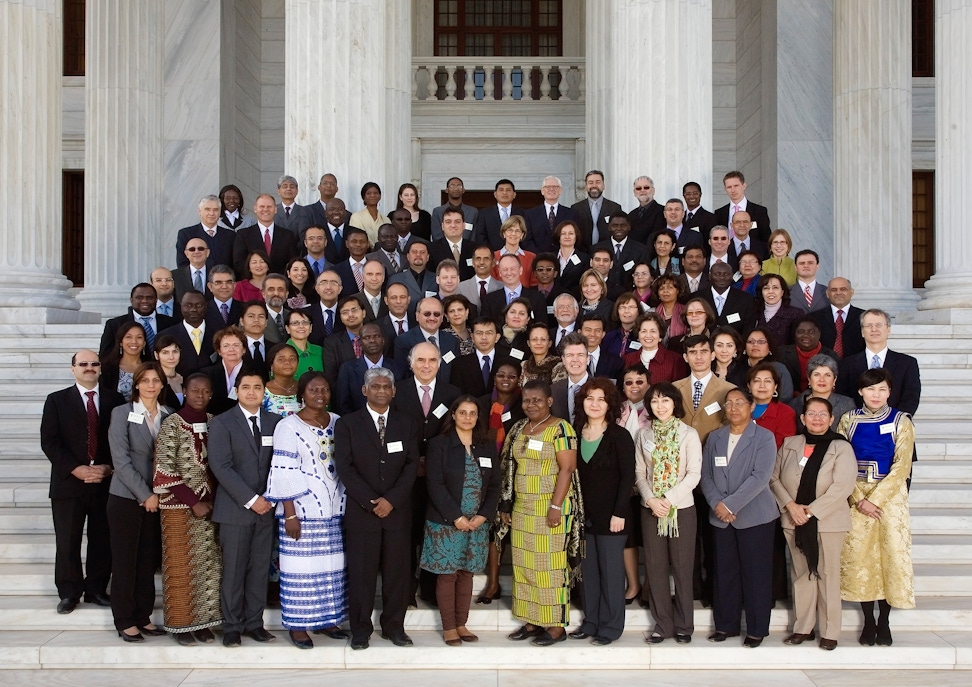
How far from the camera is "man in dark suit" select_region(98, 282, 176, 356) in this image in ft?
27.1

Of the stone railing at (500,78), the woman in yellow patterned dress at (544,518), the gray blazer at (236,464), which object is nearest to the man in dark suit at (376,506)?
the gray blazer at (236,464)

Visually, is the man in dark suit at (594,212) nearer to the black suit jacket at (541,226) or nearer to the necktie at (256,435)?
the black suit jacket at (541,226)

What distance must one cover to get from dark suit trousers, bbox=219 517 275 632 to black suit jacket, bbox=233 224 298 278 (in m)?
3.79

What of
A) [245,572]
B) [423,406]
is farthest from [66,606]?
[423,406]

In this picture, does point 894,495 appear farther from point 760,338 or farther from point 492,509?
point 492,509

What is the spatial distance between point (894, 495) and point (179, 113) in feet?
45.7

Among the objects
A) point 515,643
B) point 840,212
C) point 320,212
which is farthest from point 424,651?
point 840,212

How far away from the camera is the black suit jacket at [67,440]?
7.10 meters

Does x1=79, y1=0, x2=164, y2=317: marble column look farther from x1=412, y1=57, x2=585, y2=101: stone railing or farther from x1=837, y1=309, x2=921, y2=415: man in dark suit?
x1=837, y1=309, x2=921, y2=415: man in dark suit

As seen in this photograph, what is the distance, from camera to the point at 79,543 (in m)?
7.23

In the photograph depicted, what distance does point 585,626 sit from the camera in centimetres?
696

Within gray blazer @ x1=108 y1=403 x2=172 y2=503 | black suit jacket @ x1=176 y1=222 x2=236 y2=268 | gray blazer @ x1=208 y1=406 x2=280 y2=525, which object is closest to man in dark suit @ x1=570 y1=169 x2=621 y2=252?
black suit jacket @ x1=176 y1=222 x2=236 y2=268

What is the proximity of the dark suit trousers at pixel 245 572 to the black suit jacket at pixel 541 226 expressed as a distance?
5005mm

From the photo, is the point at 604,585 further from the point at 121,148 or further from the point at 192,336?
the point at 121,148
